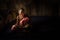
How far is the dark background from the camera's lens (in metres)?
1.83

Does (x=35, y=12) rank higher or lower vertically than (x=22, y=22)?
higher

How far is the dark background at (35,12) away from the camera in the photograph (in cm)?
183

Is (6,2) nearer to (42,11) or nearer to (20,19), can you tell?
(20,19)

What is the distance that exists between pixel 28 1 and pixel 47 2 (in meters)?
0.22

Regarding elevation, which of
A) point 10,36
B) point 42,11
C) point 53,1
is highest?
point 53,1

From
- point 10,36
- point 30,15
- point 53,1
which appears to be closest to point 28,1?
A: point 30,15

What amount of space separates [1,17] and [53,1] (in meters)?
0.64

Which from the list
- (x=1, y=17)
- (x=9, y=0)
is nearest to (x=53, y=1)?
(x=9, y=0)

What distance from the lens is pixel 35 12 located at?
187 cm

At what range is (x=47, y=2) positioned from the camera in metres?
1.85

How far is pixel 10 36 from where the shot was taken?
1829 millimetres

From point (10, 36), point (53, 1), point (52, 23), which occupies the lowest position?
point (10, 36)

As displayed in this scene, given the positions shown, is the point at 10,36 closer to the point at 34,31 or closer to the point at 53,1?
the point at 34,31

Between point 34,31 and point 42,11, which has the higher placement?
point 42,11
